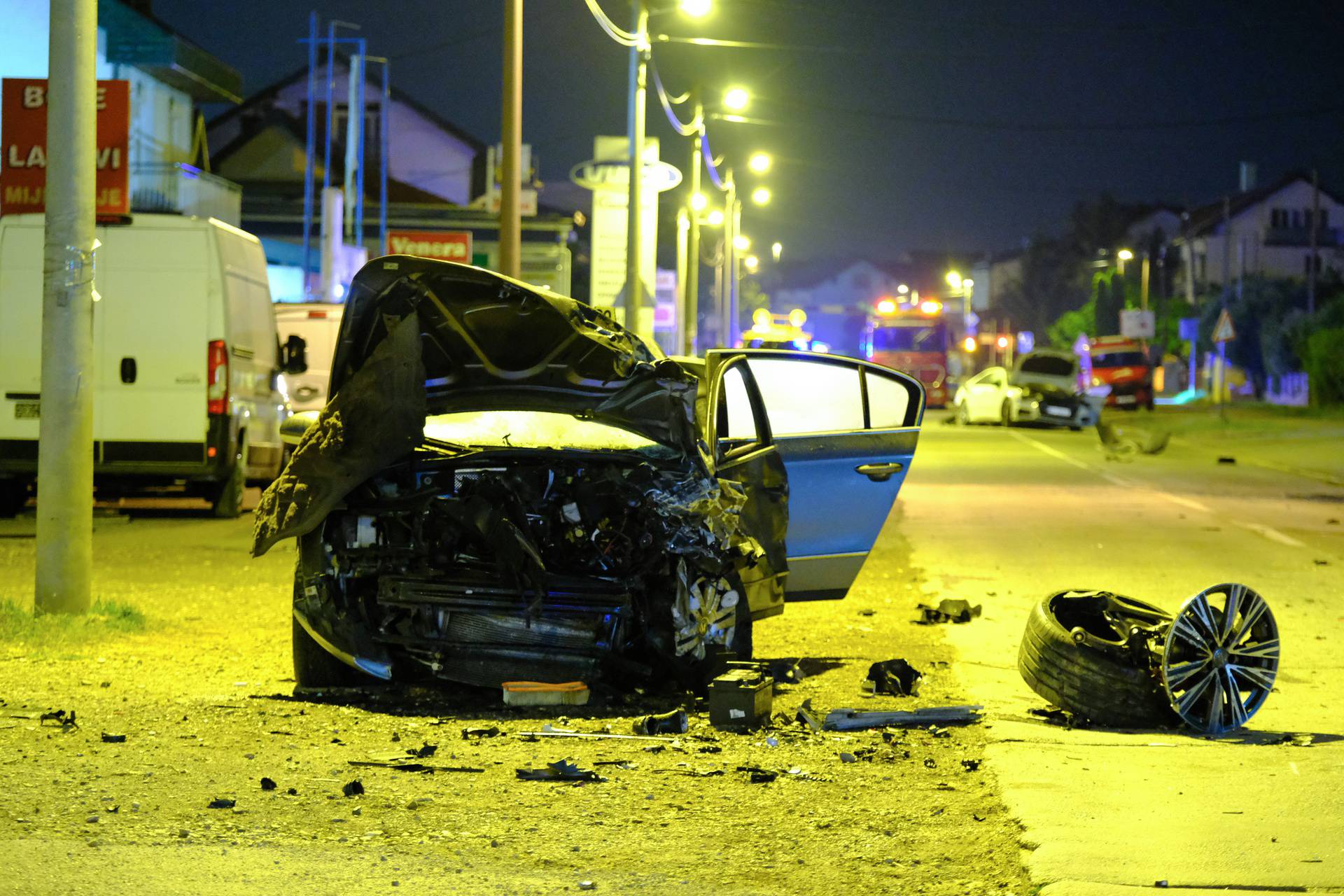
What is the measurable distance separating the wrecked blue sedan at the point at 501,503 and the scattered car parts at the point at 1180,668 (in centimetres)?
148

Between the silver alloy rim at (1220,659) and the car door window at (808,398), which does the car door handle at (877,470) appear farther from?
the silver alloy rim at (1220,659)

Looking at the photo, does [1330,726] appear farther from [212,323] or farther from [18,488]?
[18,488]

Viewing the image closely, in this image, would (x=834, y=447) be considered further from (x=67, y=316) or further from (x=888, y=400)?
(x=67, y=316)

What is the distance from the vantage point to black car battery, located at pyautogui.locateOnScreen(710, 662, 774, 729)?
6.38 m

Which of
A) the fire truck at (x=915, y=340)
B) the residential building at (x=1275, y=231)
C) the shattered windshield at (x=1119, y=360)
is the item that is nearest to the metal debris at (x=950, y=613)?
the fire truck at (x=915, y=340)

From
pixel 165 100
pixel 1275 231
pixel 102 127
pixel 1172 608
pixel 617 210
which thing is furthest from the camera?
pixel 1275 231

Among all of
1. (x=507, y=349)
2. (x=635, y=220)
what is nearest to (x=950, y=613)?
(x=507, y=349)

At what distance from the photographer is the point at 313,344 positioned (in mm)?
20484

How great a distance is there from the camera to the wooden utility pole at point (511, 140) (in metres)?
17.7

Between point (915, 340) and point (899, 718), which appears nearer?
point (899, 718)

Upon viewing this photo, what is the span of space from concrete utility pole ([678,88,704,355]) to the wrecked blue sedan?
100 ft

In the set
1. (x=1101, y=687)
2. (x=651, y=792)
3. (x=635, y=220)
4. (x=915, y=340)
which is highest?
(x=635, y=220)

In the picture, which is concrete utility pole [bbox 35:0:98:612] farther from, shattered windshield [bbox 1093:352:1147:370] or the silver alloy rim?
shattered windshield [bbox 1093:352:1147:370]

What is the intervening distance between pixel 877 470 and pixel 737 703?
2429 millimetres
